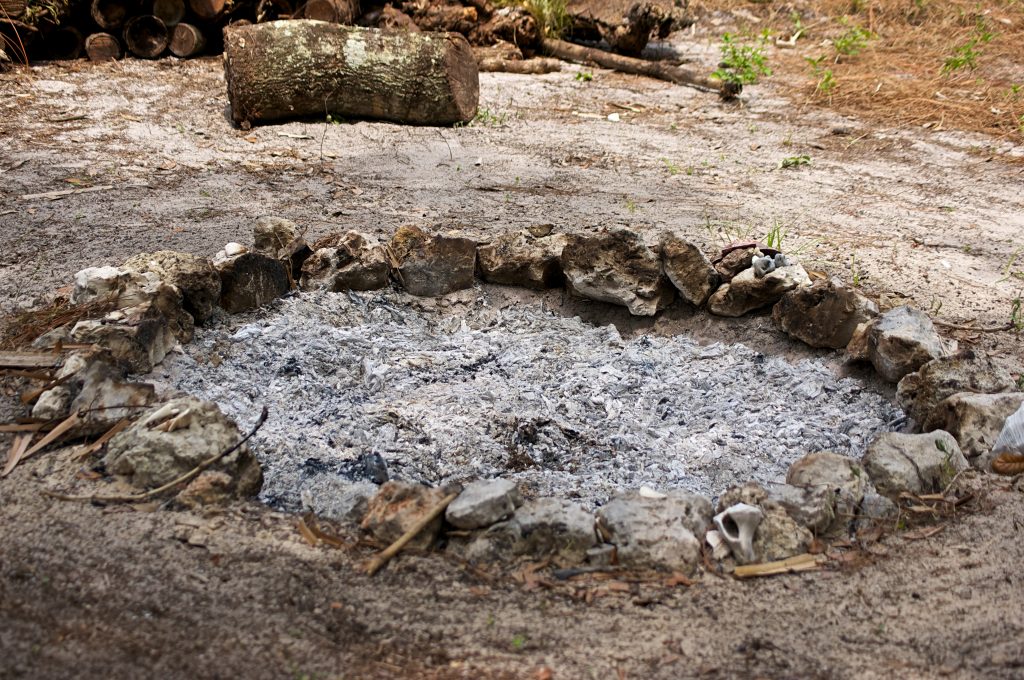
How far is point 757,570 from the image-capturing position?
7.59 ft

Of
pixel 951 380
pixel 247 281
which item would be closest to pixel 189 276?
pixel 247 281

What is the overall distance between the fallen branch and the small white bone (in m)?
5.33

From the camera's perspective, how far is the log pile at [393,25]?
7113 millimetres

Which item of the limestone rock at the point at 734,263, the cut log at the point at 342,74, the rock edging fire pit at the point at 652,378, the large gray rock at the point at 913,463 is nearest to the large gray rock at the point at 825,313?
the rock edging fire pit at the point at 652,378

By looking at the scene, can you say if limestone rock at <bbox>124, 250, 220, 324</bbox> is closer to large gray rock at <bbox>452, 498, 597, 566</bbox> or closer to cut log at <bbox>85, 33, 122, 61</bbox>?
large gray rock at <bbox>452, 498, 597, 566</bbox>

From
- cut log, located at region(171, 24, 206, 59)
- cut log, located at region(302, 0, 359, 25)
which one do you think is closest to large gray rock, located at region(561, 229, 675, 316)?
cut log, located at region(302, 0, 359, 25)

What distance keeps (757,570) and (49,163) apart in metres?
4.73

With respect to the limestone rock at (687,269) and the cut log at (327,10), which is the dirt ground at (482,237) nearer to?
the limestone rock at (687,269)

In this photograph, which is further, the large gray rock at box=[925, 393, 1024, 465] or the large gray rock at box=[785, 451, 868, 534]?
the large gray rock at box=[925, 393, 1024, 465]

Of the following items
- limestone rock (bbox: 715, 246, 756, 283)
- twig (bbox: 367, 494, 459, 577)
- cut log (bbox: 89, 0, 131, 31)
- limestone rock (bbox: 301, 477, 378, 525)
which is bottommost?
limestone rock (bbox: 301, 477, 378, 525)

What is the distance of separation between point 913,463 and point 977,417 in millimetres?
316

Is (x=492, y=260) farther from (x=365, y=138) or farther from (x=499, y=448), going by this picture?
(x=365, y=138)

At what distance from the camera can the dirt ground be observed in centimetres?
199

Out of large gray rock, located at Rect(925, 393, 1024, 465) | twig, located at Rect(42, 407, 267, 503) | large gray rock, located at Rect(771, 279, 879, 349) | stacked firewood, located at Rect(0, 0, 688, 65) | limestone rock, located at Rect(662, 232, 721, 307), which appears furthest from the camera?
stacked firewood, located at Rect(0, 0, 688, 65)
